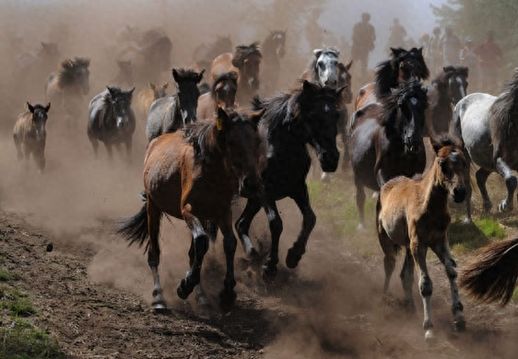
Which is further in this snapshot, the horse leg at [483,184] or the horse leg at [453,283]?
the horse leg at [483,184]

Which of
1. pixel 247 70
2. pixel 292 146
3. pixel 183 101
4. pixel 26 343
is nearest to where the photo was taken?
pixel 26 343

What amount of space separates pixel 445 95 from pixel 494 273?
37.3 ft

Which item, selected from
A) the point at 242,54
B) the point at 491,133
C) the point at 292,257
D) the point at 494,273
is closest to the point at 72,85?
the point at 242,54

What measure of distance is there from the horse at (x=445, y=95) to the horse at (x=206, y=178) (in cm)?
881

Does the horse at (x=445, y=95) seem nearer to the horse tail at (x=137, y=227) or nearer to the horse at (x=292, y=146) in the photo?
the horse at (x=292, y=146)

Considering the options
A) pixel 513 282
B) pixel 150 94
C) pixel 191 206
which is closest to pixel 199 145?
pixel 191 206

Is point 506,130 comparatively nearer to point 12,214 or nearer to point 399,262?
point 399,262

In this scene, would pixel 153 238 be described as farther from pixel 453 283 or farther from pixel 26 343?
pixel 453 283

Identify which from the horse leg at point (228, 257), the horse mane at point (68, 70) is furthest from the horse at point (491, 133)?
the horse mane at point (68, 70)

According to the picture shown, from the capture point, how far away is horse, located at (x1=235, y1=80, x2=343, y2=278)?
35.2 ft

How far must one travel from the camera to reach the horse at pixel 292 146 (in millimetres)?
10719

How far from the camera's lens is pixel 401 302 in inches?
408

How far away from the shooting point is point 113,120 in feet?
73.8

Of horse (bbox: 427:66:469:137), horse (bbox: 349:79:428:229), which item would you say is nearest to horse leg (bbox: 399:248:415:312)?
horse (bbox: 349:79:428:229)
